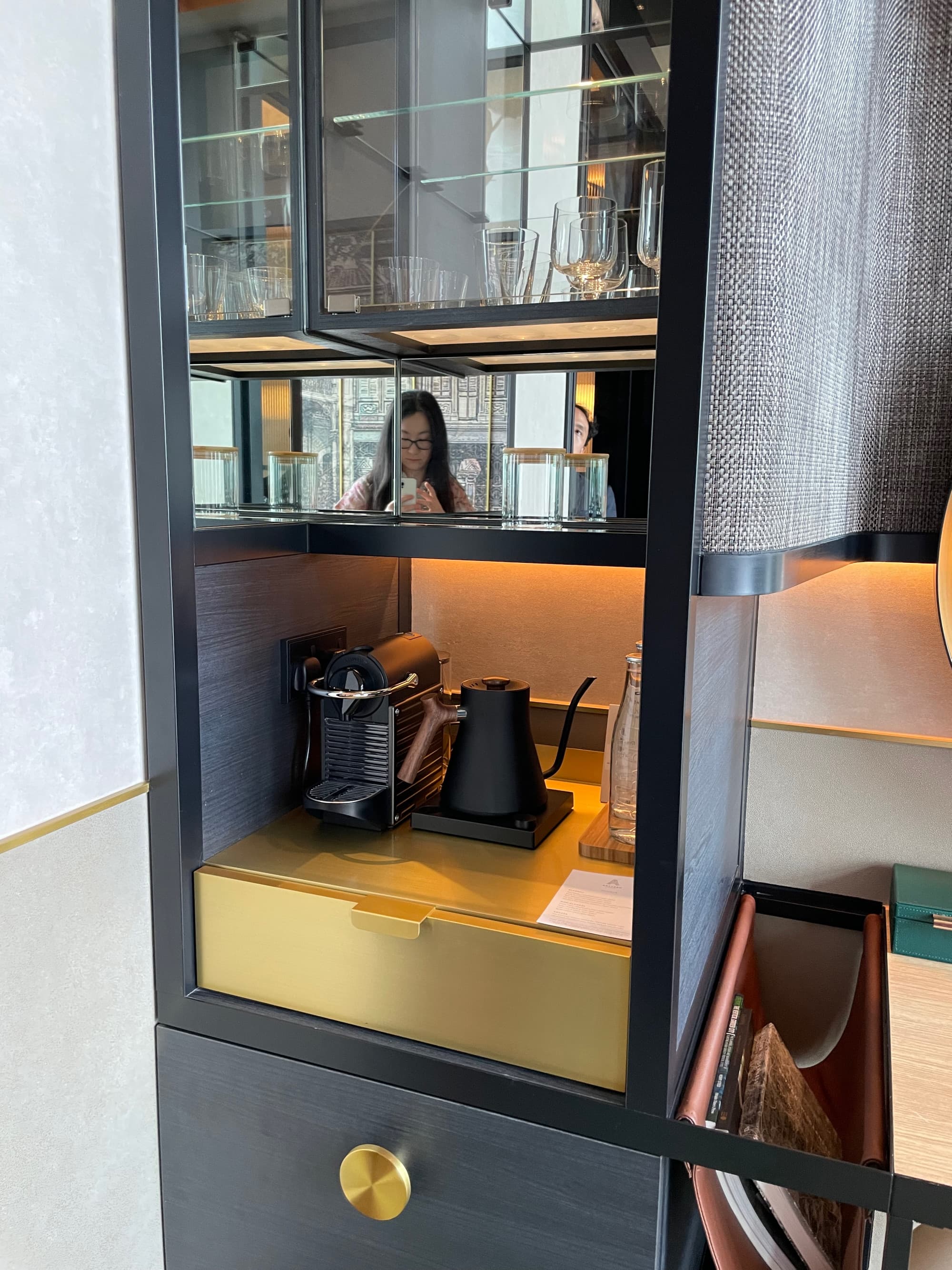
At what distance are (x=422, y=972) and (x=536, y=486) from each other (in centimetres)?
60

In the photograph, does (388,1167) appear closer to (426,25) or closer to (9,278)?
(9,278)

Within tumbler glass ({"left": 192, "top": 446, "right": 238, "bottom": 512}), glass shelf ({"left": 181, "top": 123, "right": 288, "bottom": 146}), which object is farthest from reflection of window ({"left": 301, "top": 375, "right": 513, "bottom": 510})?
glass shelf ({"left": 181, "top": 123, "right": 288, "bottom": 146})

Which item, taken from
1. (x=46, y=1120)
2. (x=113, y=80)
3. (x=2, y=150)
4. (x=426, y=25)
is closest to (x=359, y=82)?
(x=426, y=25)

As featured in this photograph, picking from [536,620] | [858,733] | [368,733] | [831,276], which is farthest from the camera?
[536,620]

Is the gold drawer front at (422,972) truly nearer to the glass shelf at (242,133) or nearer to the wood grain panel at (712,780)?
the wood grain panel at (712,780)

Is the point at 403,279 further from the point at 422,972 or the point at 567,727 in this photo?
the point at 422,972

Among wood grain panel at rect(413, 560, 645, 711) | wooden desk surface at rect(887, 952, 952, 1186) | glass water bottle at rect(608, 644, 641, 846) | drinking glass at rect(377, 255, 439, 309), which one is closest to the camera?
wooden desk surface at rect(887, 952, 952, 1186)

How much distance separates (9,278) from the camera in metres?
0.79

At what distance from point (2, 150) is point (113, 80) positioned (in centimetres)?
20

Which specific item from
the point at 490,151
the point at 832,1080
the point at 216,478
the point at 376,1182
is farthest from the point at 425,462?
the point at 832,1080

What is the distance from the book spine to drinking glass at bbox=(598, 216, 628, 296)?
837 mm

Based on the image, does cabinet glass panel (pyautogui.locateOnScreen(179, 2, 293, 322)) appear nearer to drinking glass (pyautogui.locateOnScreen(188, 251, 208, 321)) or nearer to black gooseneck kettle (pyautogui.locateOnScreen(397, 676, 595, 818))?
drinking glass (pyautogui.locateOnScreen(188, 251, 208, 321))

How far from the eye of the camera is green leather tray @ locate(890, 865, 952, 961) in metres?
1.13

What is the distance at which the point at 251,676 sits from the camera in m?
1.11
